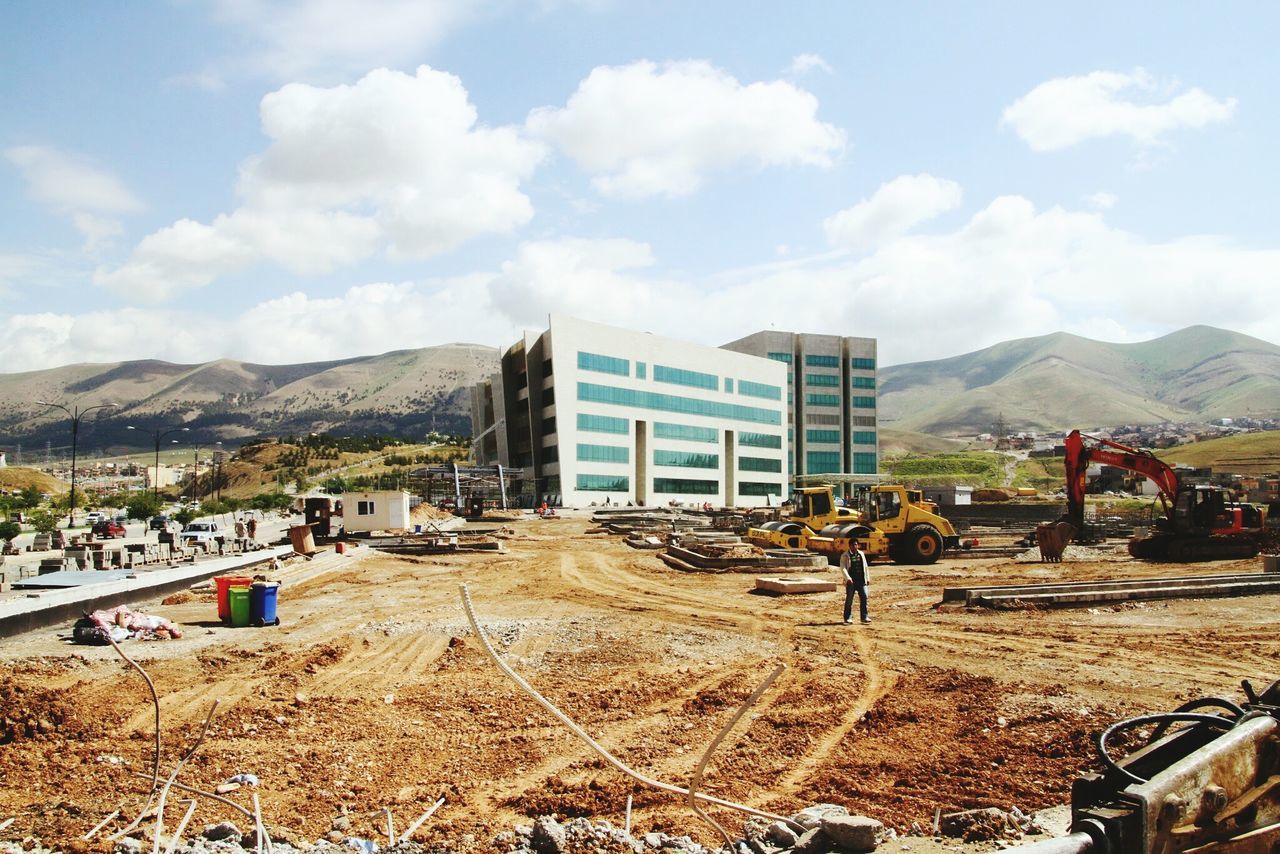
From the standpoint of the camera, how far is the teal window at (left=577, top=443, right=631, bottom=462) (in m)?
80.5

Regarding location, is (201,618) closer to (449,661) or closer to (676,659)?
(449,661)

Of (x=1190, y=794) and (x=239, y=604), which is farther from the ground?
(x=1190, y=794)

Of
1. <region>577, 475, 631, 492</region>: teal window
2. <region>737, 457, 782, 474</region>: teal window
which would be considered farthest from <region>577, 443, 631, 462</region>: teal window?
<region>737, 457, 782, 474</region>: teal window

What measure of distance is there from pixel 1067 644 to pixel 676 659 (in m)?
6.34

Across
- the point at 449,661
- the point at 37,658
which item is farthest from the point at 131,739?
the point at 37,658

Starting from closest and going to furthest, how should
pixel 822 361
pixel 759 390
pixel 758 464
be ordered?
1. pixel 758 464
2. pixel 759 390
3. pixel 822 361

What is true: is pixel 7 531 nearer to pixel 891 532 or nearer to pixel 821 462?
pixel 891 532

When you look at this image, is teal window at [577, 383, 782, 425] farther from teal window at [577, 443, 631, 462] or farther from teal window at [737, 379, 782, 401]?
teal window at [577, 443, 631, 462]

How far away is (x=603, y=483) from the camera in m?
81.9

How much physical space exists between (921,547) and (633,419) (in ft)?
186

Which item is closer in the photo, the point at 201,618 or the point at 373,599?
the point at 201,618

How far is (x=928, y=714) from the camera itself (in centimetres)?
971

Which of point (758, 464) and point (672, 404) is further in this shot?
point (758, 464)

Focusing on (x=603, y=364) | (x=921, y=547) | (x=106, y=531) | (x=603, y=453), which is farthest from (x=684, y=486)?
(x=921, y=547)
